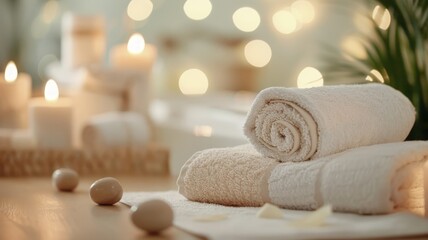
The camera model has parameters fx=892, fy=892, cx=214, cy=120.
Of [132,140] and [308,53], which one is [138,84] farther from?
[308,53]

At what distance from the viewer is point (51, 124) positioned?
192 centimetres

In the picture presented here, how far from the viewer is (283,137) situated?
121 centimetres

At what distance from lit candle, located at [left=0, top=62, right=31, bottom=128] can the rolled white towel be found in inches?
8.5

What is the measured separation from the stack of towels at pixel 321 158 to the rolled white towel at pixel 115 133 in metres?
0.61

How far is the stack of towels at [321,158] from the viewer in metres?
1.09

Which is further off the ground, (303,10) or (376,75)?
(303,10)

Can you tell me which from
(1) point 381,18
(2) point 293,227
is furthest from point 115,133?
(2) point 293,227

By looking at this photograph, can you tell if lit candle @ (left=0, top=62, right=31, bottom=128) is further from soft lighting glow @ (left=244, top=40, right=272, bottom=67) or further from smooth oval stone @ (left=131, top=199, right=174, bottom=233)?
smooth oval stone @ (left=131, top=199, right=174, bottom=233)

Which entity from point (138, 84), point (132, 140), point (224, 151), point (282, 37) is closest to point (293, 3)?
point (282, 37)

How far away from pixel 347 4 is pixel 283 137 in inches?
41.3

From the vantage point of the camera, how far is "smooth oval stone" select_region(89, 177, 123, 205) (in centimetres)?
128

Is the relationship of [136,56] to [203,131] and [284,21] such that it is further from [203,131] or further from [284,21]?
[284,21]

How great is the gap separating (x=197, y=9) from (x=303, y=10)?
716 mm

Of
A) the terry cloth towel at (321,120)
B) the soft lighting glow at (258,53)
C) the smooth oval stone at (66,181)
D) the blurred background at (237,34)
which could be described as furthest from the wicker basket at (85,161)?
the soft lighting glow at (258,53)
